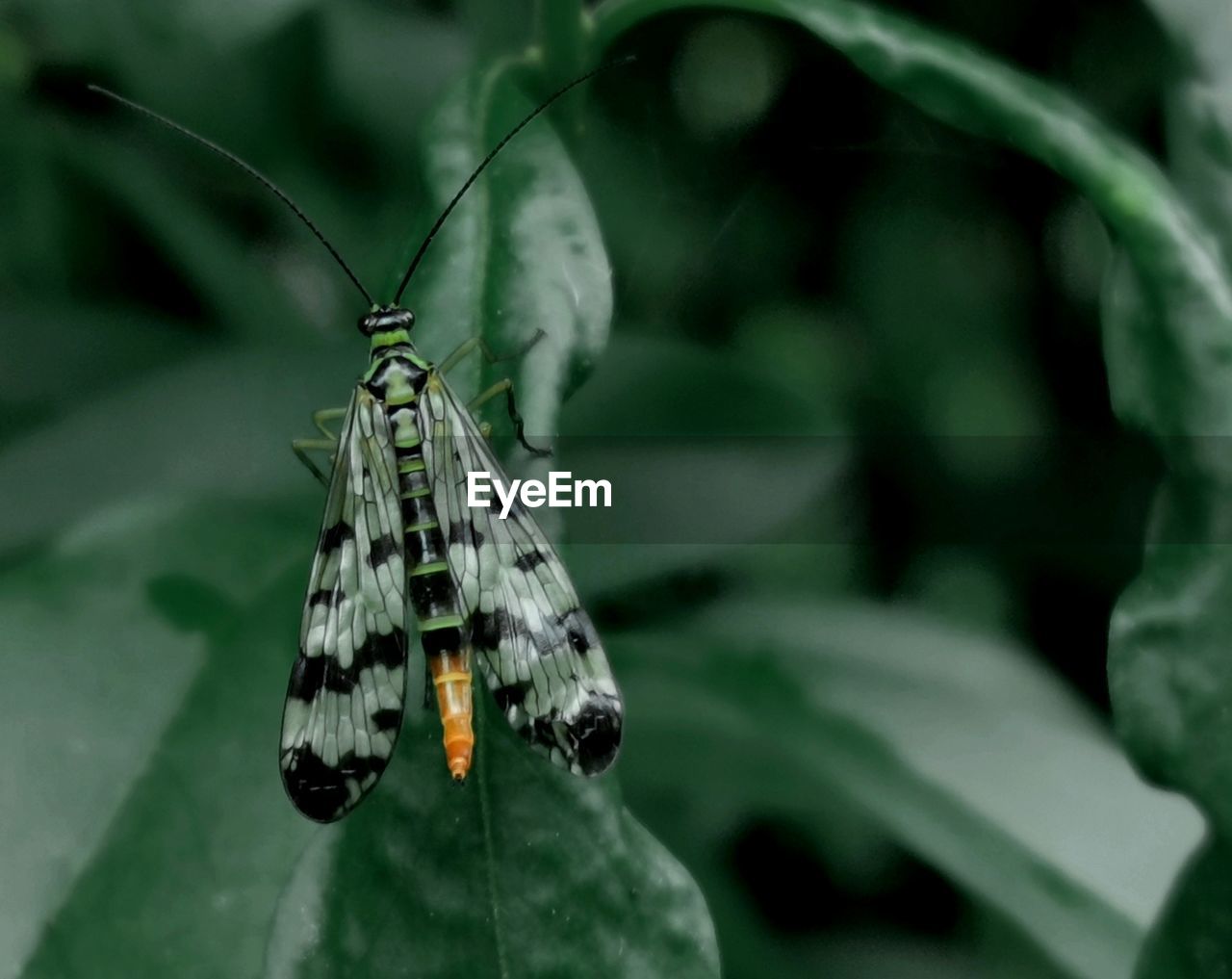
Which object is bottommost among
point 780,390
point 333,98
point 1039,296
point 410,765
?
point 410,765

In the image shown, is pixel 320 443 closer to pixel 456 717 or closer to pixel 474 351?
pixel 474 351

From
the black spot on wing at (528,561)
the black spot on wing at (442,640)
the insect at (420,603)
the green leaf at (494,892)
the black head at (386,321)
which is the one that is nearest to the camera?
the green leaf at (494,892)

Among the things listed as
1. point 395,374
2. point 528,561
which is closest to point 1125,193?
point 528,561

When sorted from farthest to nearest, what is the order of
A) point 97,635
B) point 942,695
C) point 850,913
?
point 850,913 < point 942,695 < point 97,635

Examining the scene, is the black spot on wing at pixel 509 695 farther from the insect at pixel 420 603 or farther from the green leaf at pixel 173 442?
the green leaf at pixel 173 442

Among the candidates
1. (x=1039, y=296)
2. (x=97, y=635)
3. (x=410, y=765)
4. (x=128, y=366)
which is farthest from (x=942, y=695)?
(x=128, y=366)

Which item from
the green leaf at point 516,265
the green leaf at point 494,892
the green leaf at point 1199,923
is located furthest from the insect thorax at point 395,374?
the green leaf at point 1199,923

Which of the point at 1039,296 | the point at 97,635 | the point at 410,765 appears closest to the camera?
the point at 410,765

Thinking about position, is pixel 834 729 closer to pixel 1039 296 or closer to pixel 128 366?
pixel 1039 296
